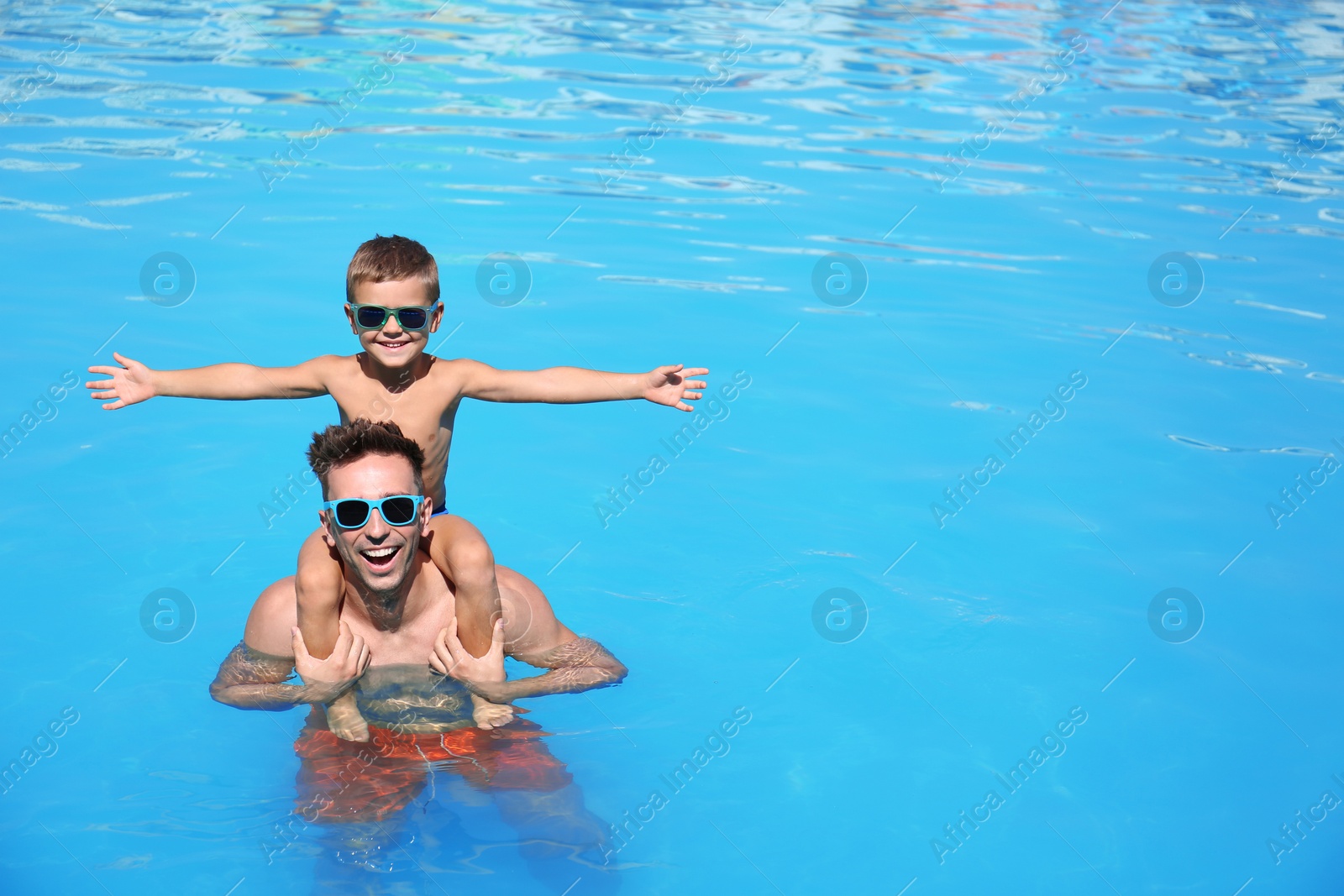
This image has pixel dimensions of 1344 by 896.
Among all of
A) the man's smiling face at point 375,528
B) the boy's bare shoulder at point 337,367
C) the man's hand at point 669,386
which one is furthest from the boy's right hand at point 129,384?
the man's hand at point 669,386

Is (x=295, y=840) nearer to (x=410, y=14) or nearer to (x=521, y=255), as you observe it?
(x=521, y=255)

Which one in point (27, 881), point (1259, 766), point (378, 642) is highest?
point (378, 642)

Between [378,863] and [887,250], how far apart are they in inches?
267

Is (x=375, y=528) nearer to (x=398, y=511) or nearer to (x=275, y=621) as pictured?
(x=398, y=511)

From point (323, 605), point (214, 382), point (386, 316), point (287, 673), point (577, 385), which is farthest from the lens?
point (577, 385)

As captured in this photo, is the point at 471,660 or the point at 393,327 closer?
the point at 471,660

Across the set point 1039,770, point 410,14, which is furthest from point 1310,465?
point 410,14

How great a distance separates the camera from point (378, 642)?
3975 mm

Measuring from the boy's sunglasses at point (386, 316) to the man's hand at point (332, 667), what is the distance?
1067 mm

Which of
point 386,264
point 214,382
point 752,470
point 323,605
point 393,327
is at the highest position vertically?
point 386,264

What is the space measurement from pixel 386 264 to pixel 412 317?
21 centimetres

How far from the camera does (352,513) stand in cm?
361

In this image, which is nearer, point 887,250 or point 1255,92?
point 887,250

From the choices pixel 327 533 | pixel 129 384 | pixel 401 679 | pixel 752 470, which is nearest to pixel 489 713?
pixel 401 679
